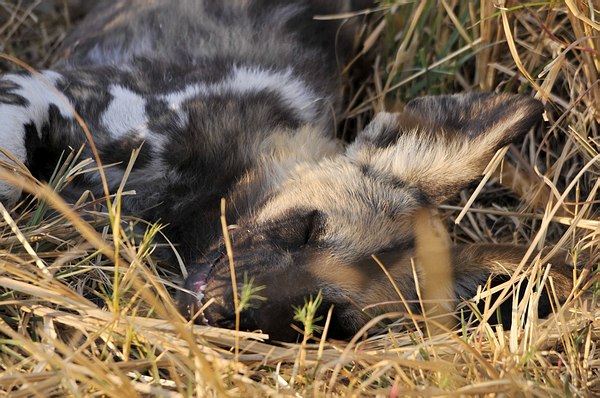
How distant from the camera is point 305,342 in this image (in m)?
1.86

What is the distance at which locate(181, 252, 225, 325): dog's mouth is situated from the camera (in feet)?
6.90

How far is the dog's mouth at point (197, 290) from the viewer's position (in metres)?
2.10

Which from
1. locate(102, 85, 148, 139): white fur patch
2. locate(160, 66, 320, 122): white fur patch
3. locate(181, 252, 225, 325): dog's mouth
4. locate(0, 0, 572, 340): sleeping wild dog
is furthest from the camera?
locate(160, 66, 320, 122): white fur patch

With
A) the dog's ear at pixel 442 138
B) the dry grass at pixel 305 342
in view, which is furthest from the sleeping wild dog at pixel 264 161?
the dry grass at pixel 305 342

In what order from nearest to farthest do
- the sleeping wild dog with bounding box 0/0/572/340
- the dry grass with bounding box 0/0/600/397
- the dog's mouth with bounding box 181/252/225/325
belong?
the dry grass with bounding box 0/0/600/397 < the dog's mouth with bounding box 181/252/225/325 < the sleeping wild dog with bounding box 0/0/572/340

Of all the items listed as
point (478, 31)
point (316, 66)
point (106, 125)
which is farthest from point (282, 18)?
point (106, 125)

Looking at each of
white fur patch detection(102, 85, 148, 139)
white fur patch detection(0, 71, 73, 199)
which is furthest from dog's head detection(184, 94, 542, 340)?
white fur patch detection(0, 71, 73, 199)

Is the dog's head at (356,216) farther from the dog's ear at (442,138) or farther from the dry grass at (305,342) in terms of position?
the dry grass at (305,342)

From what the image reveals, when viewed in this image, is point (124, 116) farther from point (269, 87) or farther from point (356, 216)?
point (356, 216)

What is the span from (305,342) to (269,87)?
4.54ft

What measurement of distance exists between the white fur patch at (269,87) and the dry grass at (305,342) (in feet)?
2.07

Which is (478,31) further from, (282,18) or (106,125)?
(106,125)

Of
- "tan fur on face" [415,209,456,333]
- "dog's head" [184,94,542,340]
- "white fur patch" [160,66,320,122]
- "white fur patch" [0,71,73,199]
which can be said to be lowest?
"tan fur on face" [415,209,456,333]

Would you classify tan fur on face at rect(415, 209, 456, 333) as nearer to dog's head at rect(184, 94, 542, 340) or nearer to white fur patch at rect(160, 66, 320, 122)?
dog's head at rect(184, 94, 542, 340)
